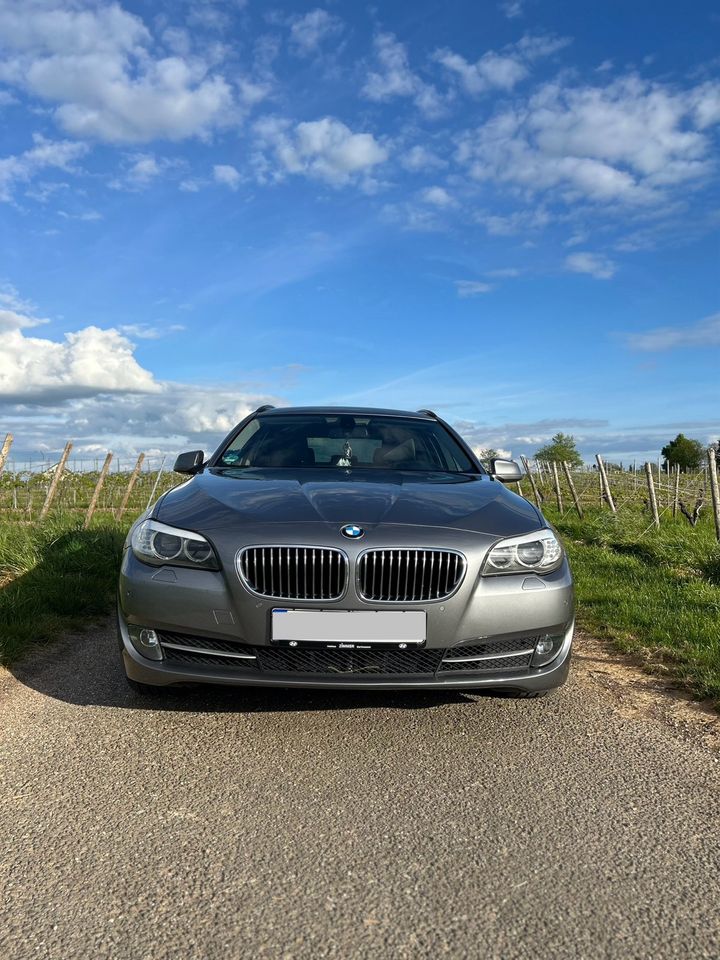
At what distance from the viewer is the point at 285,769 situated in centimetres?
283

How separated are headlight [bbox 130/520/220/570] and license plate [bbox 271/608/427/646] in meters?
0.38

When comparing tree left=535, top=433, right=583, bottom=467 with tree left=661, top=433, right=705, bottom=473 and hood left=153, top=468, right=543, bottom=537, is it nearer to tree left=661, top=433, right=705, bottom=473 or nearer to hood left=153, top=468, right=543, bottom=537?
tree left=661, top=433, right=705, bottom=473

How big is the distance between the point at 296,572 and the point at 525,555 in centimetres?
98

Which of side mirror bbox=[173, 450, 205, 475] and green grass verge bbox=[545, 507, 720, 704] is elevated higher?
side mirror bbox=[173, 450, 205, 475]

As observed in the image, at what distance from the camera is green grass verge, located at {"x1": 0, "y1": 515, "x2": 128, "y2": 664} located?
4895mm

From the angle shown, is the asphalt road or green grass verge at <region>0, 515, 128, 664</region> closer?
the asphalt road

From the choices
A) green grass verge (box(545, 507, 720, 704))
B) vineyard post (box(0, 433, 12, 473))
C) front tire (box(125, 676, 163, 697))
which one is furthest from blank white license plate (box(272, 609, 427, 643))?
vineyard post (box(0, 433, 12, 473))

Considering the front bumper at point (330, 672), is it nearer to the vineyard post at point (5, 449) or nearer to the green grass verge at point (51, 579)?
the green grass verge at point (51, 579)

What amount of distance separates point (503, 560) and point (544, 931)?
4.95 feet

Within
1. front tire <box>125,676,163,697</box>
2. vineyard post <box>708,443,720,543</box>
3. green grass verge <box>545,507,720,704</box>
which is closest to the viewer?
front tire <box>125,676,163,697</box>

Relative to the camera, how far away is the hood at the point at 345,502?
320cm

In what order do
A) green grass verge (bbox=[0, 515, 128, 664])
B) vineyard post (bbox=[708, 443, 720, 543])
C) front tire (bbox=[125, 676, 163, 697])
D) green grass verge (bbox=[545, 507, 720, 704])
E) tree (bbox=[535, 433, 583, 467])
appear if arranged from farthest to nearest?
1. tree (bbox=[535, 433, 583, 467])
2. vineyard post (bbox=[708, 443, 720, 543])
3. green grass verge (bbox=[0, 515, 128, 664])
4. green grass verge (bbox=[545, 507, 720, 704])
5. front tire (bbox=[125, 676, 163, 697])

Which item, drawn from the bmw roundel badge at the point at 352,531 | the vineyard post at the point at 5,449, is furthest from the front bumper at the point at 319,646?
the vineyard post at the point at 5,449

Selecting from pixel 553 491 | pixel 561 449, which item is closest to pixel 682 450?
pixel 561 449
